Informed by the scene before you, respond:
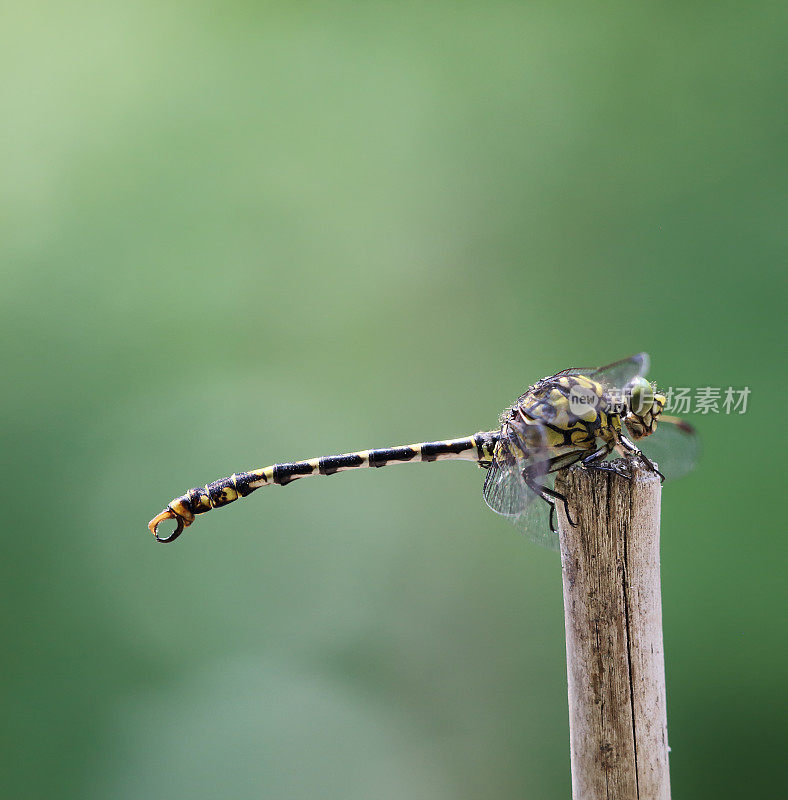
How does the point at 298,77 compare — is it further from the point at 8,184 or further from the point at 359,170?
the point at 8,184

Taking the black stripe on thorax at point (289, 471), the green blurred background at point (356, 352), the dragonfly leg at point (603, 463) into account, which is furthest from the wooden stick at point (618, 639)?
the green blurred background at point (356, 352)

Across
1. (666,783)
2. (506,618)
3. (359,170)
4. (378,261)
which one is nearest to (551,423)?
(666,783)

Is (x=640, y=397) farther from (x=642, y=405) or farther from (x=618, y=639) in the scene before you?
(x=618, y=639)

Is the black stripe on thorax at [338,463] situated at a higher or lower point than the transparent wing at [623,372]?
lower

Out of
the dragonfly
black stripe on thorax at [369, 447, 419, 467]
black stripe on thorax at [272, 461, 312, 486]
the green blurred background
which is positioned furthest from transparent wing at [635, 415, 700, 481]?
the green blurred background

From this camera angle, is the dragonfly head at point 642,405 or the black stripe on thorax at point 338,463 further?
the black stripe on thorax at point 338,463

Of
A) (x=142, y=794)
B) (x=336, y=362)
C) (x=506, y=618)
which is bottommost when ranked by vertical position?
(x=142, y=794)

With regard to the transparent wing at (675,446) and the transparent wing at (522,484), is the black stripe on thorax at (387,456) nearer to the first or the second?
the transparent wing at (522,484)
